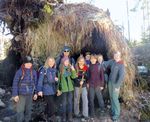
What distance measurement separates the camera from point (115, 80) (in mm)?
8266

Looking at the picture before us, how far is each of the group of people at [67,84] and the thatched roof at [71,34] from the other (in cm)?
101

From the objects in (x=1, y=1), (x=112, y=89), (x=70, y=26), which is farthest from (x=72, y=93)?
(x=1, y=1)

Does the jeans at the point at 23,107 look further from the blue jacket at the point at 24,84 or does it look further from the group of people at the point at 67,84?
the blue jacket at the point at 24,84

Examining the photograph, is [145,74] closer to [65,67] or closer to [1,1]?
[65,67]

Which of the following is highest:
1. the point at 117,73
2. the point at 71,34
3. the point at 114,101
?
the point at 71,34

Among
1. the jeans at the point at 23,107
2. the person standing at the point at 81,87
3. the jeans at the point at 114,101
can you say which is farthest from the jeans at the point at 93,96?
the jeans at the point at 23,107

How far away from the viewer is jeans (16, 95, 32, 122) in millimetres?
7324

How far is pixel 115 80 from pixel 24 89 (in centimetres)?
274

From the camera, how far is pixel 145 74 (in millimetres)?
12039

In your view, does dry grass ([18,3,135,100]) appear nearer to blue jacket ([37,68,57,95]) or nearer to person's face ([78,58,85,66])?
person's face ([78,58,85,66])

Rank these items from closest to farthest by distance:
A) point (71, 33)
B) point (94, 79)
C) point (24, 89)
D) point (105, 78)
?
point (24, 89), point (94, 79), point (105, 78), point (71, 33)

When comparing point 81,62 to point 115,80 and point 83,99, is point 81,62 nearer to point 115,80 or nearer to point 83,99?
point 83,99

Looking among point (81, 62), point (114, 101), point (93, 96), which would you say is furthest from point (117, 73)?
point (81, 62)

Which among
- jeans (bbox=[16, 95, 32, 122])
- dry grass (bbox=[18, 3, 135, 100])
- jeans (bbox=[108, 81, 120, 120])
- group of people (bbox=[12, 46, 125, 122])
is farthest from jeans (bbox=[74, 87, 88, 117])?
dry grass (bbox=[18, 3, 135, 100])
